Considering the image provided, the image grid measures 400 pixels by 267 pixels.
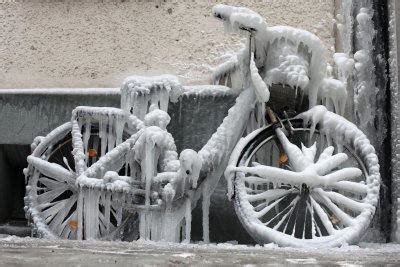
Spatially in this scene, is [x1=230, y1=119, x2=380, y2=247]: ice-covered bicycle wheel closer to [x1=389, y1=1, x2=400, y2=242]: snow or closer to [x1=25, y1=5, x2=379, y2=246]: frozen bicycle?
[x1=25, y1=5, x2=379, y2=246]: frozen bicycle

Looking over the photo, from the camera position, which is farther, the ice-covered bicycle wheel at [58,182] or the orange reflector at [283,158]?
the ice-covered bicycle wheel at [58,182]

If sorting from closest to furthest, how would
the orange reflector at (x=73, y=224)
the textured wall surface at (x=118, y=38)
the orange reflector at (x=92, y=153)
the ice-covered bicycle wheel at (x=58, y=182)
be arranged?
the orange reflector at (x=73, y=224) → the ice-covered bicycle wheel at (x=58, y=182) → the orange reflector at (x=92, y=153) → the textured wall surface at (x=118, y=38)

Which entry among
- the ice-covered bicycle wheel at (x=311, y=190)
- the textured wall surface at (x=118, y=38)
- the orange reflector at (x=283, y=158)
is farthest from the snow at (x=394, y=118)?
the orange reflector at (x=283, y=158)

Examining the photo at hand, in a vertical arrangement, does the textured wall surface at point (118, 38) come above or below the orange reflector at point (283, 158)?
above

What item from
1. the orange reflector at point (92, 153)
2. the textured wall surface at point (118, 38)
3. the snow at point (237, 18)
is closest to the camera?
the snow at point (237, 18)

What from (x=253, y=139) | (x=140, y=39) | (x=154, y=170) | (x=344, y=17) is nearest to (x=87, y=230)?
(x=154, y=170)

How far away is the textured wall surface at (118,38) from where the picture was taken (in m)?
5.53

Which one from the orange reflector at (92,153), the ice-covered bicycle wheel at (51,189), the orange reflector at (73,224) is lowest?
the orange reflector at (73,224)

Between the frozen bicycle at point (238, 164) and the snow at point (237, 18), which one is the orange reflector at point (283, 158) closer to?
the frozen bicycle at point (238, 164)

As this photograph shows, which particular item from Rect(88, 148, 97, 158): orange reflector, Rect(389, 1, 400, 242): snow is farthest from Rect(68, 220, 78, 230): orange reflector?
Rect(389, 1, 400, 242): snow

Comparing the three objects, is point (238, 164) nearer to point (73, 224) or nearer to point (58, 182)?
point (73, 224)

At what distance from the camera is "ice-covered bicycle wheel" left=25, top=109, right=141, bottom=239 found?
4.49 m

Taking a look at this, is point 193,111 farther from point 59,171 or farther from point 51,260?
point 51,260

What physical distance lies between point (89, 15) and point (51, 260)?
4434 millimetres
